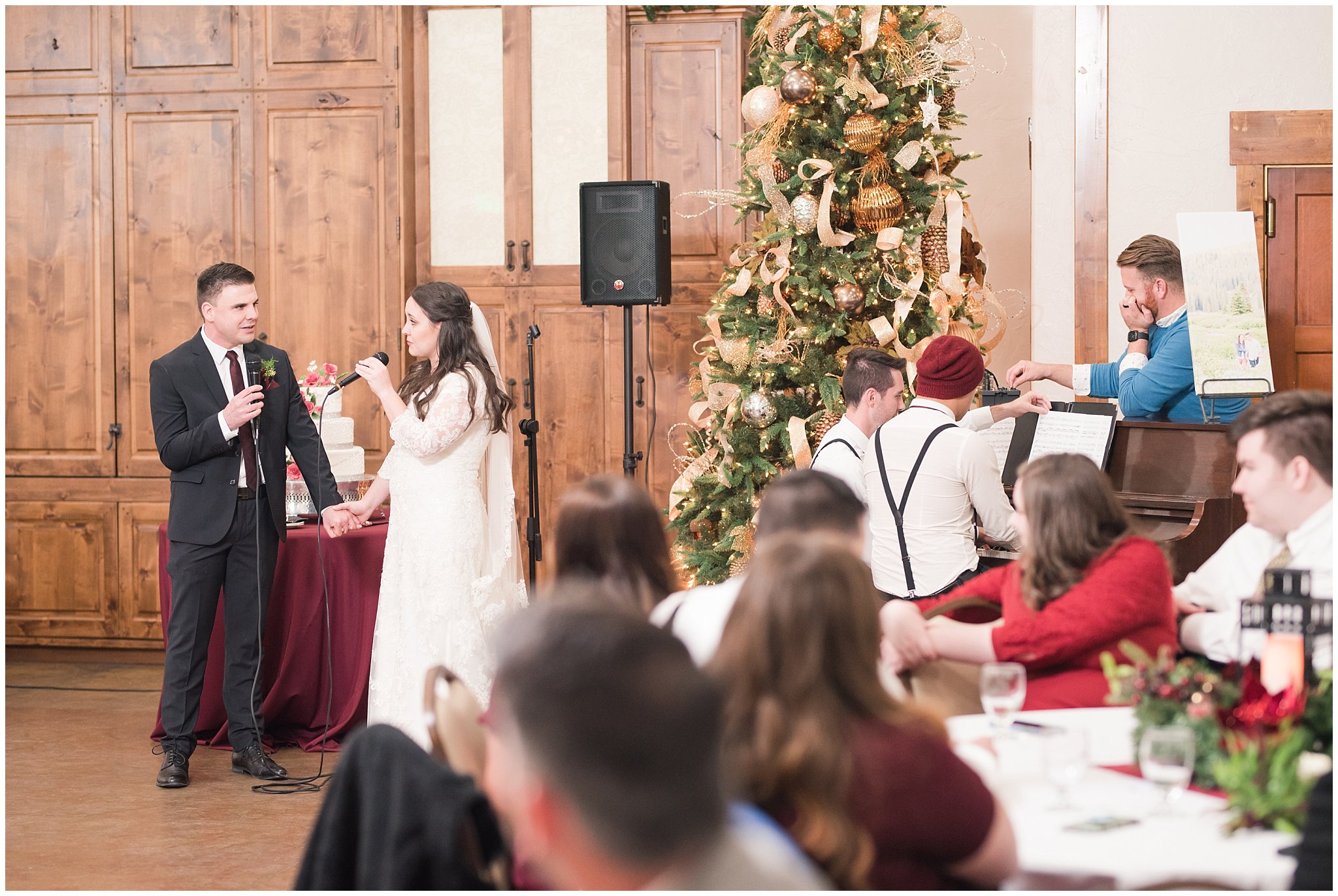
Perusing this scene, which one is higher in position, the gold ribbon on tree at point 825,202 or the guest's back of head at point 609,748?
the gold ribbon on tree at point 825,202

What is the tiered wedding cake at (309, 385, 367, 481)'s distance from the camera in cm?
501

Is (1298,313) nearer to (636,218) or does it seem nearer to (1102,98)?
(1102,98)

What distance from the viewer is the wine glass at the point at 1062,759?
1812mm

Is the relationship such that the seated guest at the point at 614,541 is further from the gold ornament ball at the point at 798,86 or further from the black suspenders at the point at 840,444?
the gold ornament ball at the point at 798,86

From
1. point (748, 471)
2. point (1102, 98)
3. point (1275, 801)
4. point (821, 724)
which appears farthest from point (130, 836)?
point (1102, 98)

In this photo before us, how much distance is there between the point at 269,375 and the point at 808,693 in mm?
3358

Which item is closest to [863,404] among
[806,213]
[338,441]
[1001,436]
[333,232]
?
[1001,436]

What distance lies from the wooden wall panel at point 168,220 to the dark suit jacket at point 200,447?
2.16 meters

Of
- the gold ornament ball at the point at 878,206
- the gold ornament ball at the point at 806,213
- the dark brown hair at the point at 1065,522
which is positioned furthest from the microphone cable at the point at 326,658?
the dark brown hair at the point at 1065,522

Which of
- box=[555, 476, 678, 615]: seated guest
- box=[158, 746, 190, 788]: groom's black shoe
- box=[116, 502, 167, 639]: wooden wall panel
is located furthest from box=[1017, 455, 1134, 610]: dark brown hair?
box=[116, 502, 167, 639]: wooden wall panel

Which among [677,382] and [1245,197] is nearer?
[1245,197]

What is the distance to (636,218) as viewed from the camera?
5.55m

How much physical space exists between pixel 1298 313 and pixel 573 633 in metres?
4.98

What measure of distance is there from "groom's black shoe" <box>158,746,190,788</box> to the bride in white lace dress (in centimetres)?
66
